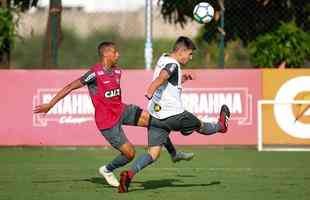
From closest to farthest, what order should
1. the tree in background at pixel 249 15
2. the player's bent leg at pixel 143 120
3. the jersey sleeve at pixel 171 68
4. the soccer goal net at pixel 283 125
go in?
the jersey sleeve at pixel 171 68, the player's bent leg at pixel 143 120, the soccer goal net at pixel 283 125, the tree in background at pixel 249 15

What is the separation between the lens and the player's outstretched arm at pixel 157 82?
35.8 ft

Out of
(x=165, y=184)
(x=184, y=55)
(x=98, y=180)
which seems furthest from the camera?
(x=98, y=180)

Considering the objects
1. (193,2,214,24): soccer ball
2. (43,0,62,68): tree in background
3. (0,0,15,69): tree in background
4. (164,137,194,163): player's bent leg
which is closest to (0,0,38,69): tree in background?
(0,0,15,69): tree in background

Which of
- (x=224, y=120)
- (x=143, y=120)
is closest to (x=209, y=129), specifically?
(x=224, y=120)

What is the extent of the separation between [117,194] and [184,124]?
124 cm

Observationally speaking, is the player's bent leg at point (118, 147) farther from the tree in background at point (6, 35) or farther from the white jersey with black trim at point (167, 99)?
the tree in background at point (6, 35)

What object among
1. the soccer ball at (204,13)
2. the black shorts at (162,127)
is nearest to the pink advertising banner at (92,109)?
the soccer ball at (204,13)

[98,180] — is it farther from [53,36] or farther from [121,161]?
[53,36]

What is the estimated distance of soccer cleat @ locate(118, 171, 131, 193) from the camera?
11.3 m

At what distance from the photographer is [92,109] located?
19.5 meters

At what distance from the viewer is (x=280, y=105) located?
19.4 meters

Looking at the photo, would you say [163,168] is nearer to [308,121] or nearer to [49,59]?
[308,121]

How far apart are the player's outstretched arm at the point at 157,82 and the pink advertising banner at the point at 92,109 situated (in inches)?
324

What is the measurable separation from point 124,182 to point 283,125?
853 cm
